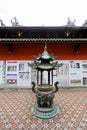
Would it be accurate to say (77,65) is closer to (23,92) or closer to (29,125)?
(23,92)

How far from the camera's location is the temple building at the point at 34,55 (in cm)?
819

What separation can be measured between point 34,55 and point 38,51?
15.3 inches

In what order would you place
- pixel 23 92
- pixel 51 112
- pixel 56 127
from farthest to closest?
pixel 23 92 → pixel 51 112 → pixel 56 127

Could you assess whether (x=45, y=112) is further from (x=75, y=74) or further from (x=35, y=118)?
(x=75, y=74)

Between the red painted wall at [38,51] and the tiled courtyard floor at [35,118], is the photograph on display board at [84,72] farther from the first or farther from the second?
the tiled courtyard floor at [35,118]

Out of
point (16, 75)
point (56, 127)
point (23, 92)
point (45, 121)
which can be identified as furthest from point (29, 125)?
point (16, 75)

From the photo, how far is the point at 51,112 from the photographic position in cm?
498

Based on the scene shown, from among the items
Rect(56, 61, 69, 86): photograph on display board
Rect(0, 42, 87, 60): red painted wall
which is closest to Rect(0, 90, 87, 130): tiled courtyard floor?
Rect(56, 61, 69, 86): photograph on display board

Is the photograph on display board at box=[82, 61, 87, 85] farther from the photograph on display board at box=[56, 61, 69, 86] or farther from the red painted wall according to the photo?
the photograph on display board at box=[56, 61, 69, 86]

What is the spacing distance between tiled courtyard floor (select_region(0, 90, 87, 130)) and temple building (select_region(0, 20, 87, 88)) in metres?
1.62

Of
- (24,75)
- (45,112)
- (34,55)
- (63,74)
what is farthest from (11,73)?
(45,112)

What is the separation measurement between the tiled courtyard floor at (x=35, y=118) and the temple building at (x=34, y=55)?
5.32ft

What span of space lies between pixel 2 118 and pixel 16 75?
3768 mm

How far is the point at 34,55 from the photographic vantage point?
8.34 meters
